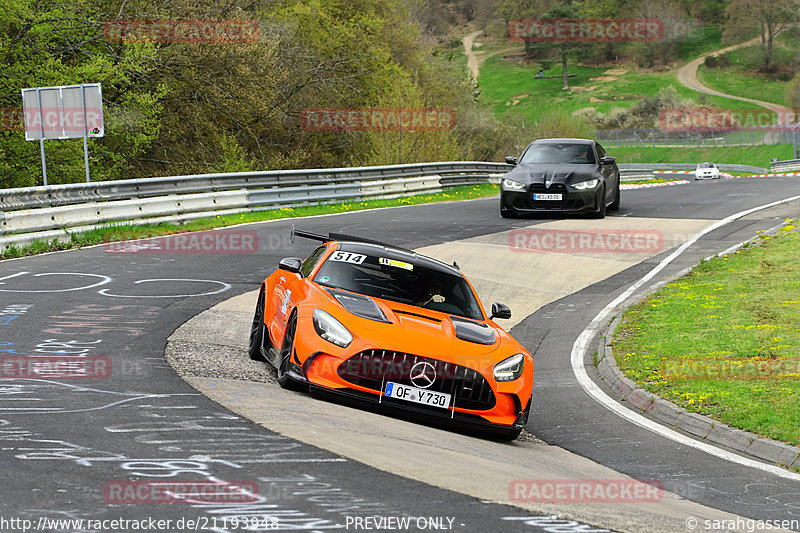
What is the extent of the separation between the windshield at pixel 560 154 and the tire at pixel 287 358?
49.6ft

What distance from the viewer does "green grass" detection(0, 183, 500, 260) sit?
16703 millimetres

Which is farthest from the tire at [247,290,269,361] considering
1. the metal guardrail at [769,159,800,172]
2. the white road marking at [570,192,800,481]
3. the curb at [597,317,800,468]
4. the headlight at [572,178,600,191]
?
the metal guardrail at [769,159,800,172]

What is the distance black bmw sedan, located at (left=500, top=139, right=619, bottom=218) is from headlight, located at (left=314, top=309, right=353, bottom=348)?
47.8ft

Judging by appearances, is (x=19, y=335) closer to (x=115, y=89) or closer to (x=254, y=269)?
(x=254, y=269)

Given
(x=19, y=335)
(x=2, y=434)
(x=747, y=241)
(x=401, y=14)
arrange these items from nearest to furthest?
1. (x=2, y=434)
2. (x=19, y=335)
3. (x=747, y=241)
4. (x=401, y=14)

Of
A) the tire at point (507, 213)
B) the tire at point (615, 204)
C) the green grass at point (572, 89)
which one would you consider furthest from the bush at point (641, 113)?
the tire at point (507, 213)

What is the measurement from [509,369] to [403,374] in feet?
3.14

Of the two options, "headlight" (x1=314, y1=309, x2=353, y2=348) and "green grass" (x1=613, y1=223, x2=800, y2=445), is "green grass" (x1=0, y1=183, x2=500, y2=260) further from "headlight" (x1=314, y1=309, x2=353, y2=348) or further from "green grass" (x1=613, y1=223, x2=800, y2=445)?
"green grass" (x1=613, y1=223, x2=800, y2=445)

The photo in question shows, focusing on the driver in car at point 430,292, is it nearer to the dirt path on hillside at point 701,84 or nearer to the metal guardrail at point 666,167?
the metal guardrail at point 666,167

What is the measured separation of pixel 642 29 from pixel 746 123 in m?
49.1

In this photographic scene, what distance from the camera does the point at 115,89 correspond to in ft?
95.8

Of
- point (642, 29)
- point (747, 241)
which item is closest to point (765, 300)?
point (747, 241)

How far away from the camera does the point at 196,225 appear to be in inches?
819

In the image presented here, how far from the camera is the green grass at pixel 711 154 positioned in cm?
7800
